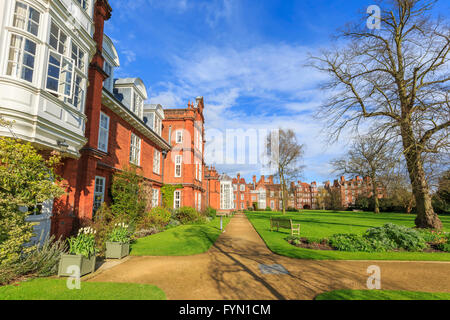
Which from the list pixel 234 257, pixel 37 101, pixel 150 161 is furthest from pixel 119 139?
pixel 234 257

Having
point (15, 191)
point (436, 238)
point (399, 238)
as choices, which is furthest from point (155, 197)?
point (436, 238)

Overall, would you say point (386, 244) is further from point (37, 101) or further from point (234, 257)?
point (37, 101)

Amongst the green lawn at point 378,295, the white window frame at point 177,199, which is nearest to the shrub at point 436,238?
the green lawn at point 378,295

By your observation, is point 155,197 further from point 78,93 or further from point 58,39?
point 58,39

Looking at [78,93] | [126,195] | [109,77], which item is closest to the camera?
[78,93]

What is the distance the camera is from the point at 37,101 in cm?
618

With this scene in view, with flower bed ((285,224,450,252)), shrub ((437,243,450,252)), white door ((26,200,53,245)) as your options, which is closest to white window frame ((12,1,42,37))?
white door ((26,200,53,245))

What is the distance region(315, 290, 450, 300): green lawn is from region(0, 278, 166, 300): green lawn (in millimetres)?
3531

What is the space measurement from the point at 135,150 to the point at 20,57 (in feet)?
34.8

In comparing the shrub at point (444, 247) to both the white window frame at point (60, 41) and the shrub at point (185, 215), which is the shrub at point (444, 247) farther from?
the white window frame at point (60, 41)

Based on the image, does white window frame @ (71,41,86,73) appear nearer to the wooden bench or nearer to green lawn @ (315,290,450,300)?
green lawn @ (315,290,450,300)

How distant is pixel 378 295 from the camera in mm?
4805

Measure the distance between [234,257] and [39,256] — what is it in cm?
584
